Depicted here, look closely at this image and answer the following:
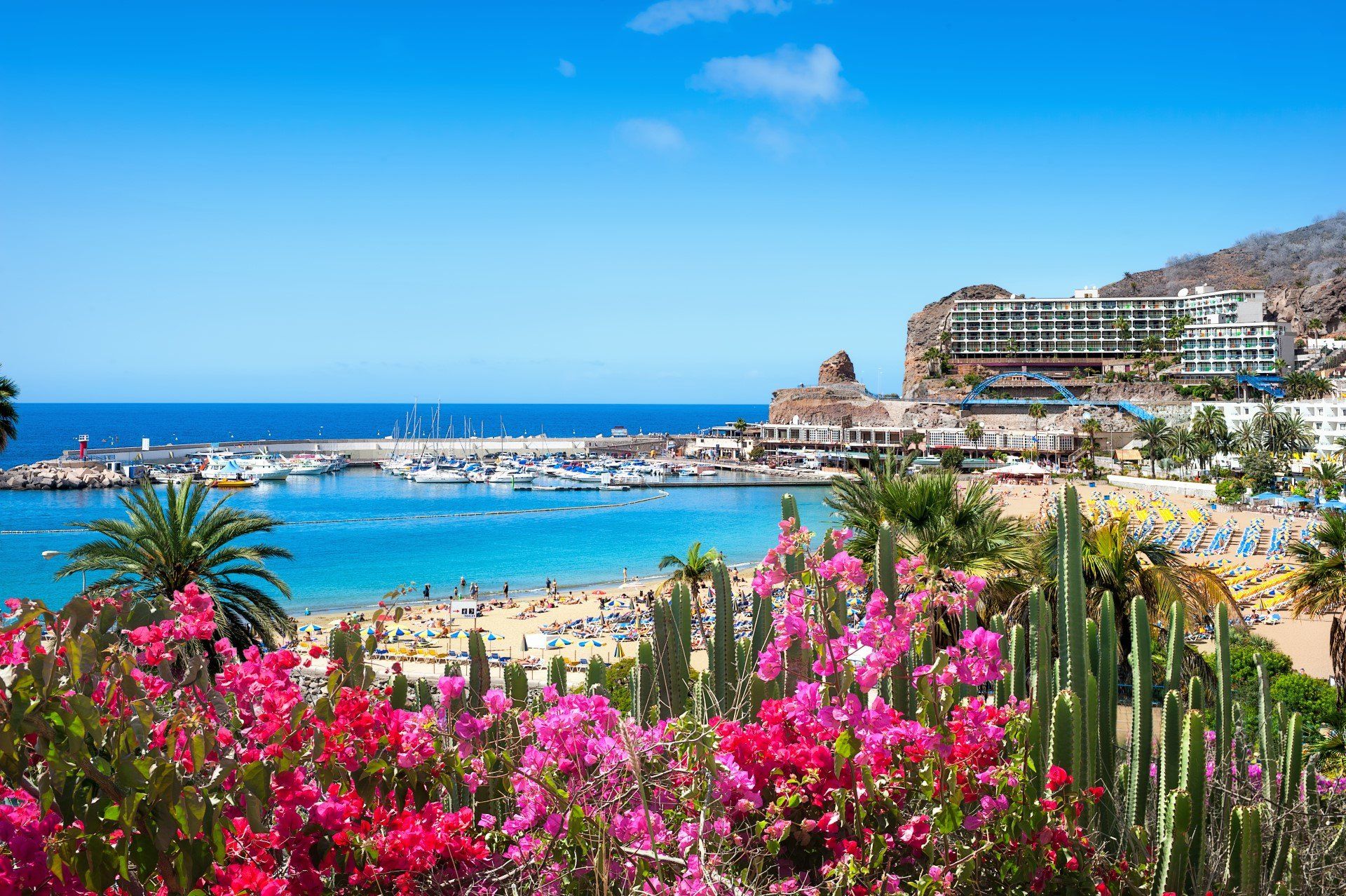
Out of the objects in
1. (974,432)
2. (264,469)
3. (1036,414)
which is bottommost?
(264,469)

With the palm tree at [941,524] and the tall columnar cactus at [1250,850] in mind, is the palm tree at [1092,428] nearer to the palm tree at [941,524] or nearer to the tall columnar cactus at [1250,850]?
the palm tree at [941,524]

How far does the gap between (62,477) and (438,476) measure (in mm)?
26754

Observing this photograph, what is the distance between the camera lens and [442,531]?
56781mm

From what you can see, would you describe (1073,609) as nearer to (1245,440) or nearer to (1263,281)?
(1245,440)

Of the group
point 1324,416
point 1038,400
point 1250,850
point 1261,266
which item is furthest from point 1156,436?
point 1261,266

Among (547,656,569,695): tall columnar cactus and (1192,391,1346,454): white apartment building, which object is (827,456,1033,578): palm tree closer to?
(547,656,569,695): tall columnar cactus

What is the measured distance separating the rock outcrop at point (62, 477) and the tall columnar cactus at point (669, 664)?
243ft

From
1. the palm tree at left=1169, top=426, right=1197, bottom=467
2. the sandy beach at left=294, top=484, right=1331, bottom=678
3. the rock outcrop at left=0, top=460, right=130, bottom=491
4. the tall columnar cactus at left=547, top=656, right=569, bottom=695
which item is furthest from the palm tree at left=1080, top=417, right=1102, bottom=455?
the tall columnar cactus at left=547, top=656, right=569, bottom=695

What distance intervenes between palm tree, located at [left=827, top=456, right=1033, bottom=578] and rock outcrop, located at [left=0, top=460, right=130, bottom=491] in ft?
229

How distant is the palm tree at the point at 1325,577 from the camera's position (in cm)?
1335

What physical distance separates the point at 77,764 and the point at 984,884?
9.83 ft

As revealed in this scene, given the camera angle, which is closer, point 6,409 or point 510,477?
point 6,409

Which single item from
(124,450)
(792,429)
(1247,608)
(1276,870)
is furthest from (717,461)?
(1276,870)

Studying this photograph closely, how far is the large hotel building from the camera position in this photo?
3858 inches
